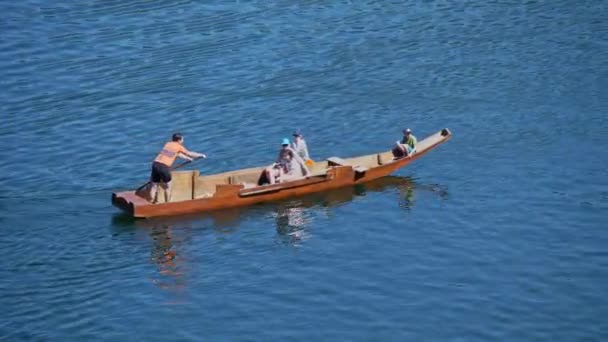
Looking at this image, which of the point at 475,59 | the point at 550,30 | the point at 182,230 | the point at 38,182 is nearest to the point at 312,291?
the point at 182,230

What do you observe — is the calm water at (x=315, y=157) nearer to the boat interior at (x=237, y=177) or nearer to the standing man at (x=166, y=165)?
the boat interior at (x=237, y=177)

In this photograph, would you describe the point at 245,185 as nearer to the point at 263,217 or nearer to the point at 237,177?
the point at 237,177

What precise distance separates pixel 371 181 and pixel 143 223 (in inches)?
305

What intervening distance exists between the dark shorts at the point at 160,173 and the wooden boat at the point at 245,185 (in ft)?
1.89

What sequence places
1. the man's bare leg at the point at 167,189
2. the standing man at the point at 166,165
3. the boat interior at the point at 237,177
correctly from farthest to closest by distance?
the boat interior at the point at 237,177
the man's bare leg at the point at 167,189
the standing man at the point at 166,165

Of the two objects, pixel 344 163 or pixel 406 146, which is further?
pixel 406 146

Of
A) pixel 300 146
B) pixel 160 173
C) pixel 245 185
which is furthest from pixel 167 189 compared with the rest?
pixel 300 146

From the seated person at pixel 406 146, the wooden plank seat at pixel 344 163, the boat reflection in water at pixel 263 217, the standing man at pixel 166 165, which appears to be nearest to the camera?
the boat reflection in water at pixel 263 217

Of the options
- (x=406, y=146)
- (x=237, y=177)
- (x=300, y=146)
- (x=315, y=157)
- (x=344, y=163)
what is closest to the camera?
(x=237, y=177)

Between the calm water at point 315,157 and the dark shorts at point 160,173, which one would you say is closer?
the calm water at point 315,157

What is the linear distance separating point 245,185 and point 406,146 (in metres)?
5.56

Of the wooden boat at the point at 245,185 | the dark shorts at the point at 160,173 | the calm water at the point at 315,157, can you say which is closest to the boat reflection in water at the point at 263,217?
the calm water at the point at 315,157

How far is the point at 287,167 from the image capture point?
38.1 m

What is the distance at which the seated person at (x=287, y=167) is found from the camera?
37.8 meters
